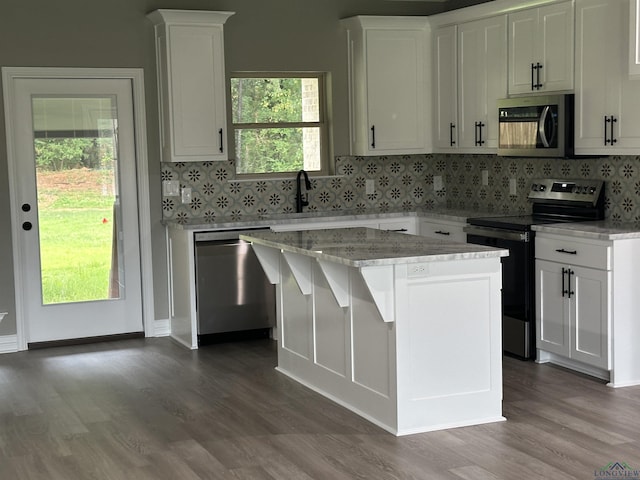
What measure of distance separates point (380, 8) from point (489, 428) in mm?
4245

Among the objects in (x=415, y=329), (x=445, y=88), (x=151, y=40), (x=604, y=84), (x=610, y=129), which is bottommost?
(x=415, y=329)

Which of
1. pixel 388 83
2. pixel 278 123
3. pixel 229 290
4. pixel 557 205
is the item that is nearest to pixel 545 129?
pixel 557 205

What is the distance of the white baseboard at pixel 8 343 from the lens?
6.68m

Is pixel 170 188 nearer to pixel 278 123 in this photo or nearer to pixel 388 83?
pixel 278 123

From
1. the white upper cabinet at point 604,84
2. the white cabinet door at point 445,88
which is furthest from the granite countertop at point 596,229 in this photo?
the white cabinet door at point 445,88

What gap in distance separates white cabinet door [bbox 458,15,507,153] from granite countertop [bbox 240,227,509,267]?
5.54ft

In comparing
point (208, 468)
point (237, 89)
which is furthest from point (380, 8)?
point (208, 468)

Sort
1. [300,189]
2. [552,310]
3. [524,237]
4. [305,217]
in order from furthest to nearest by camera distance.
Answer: [300,189]
[305,217]
[524,237]
[552,310]

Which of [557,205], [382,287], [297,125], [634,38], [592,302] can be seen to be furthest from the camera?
[297,125]

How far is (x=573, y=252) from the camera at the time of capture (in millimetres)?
5531

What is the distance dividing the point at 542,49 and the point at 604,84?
0.65 metres

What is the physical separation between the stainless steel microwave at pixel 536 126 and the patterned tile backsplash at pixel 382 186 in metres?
0.41

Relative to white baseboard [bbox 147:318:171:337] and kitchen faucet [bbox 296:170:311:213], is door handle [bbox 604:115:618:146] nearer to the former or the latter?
kitchen faucet [bbox 296:170:311:213]

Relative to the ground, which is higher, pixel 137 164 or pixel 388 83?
pixel 388 83
